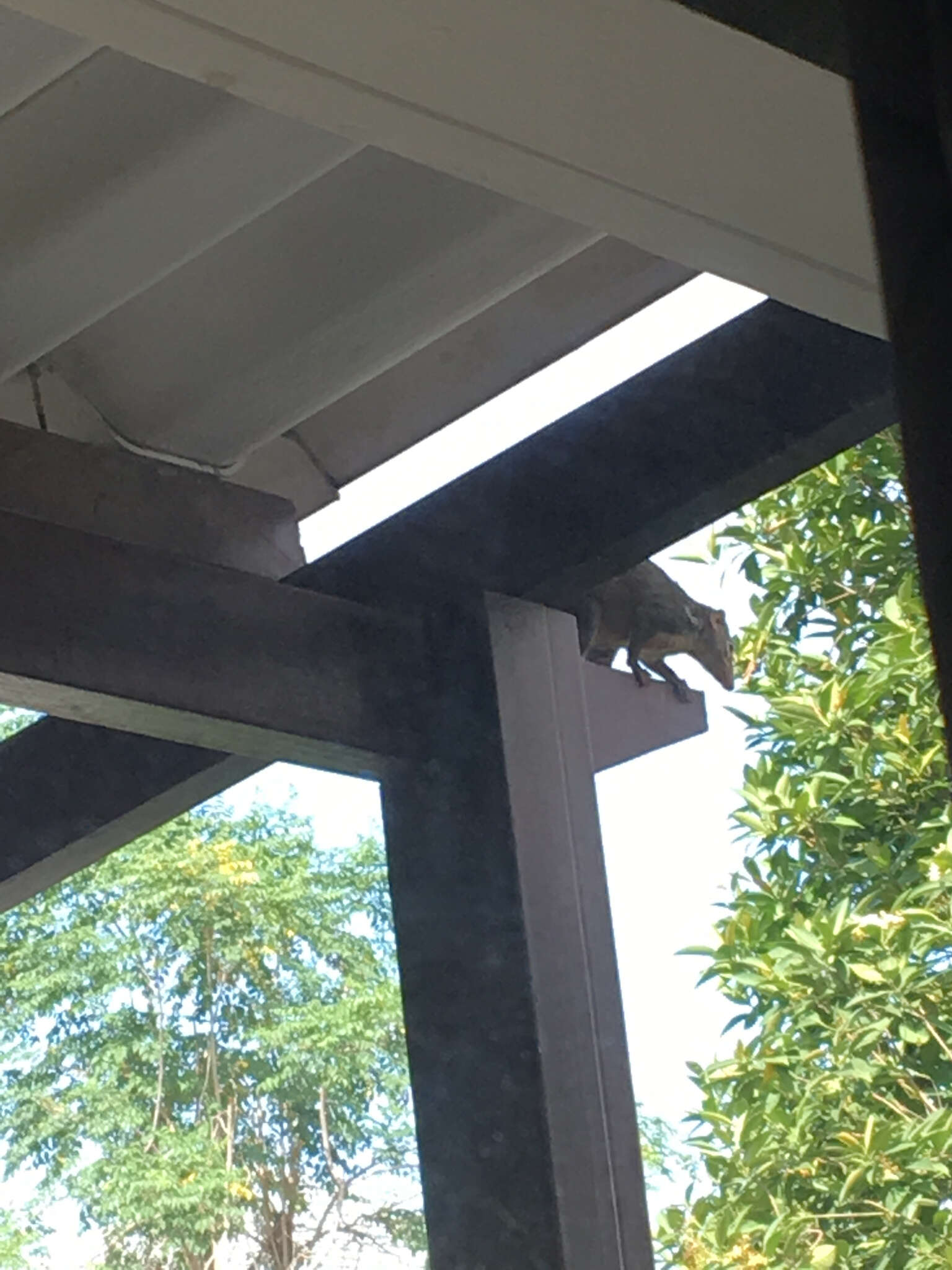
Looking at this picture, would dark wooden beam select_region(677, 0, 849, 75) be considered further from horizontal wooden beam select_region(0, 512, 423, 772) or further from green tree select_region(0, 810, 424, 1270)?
green tree select_region(0, 810, 424, 1270)

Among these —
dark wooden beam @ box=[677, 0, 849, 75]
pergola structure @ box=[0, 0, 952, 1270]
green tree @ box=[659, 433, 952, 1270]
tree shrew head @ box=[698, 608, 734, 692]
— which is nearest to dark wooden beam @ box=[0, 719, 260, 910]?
pergola structure @ box=[0, 0, 952, 1270]

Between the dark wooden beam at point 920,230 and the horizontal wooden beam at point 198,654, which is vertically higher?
the horizontal wooden beam at point 198,654

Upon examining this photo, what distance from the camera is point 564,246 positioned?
3.80 ft

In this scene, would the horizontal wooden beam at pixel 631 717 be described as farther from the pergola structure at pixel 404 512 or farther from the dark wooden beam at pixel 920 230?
the dark wooden beam at pixel 920 230

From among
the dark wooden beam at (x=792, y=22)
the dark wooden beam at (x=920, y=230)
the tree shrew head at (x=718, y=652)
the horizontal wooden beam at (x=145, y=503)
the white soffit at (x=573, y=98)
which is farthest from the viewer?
the tree shrew head at (x=718, y=652)

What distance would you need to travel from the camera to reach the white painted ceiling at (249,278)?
40.8 inches

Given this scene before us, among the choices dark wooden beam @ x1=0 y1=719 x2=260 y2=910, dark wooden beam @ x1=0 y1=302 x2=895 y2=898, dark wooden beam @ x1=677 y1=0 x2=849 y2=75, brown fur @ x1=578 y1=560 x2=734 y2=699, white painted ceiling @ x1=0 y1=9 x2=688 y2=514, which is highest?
white painted ceiling @ x1=0 y1=9 x2=688 y2=514

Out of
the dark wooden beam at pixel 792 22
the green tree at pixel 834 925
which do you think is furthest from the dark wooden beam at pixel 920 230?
the green tree at pixel 834 925

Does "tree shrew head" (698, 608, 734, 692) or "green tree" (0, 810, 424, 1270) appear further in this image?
"tree shrew head" (698, 608, 734, 692)

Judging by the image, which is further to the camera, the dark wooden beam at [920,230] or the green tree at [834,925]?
the green tree at [834,925]

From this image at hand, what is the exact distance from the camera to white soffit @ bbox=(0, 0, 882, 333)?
0.65 metres

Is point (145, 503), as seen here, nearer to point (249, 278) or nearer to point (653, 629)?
point (249, 278)

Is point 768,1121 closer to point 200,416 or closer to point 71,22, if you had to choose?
point 200,416

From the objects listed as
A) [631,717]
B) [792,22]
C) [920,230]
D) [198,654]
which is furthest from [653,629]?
[920,230]
